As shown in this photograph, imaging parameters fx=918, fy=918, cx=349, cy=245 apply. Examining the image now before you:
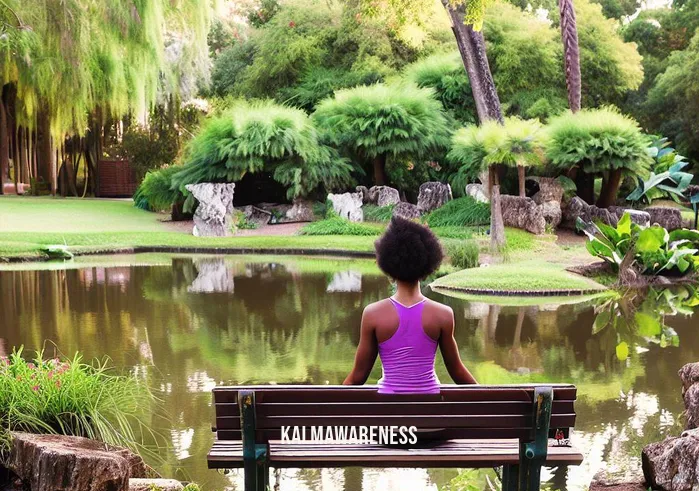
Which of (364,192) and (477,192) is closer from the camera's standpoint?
(477,192)

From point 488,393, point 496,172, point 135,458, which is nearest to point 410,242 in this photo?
point 488,393

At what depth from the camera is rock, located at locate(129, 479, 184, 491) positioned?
13.8 ft

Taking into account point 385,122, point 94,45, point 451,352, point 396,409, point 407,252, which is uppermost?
point 94,45

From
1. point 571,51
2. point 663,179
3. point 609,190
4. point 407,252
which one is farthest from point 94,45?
point 407,252

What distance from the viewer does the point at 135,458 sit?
14.9 ft

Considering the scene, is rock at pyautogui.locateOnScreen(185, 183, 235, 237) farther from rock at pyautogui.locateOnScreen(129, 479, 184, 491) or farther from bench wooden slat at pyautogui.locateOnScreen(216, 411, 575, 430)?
bench wooden slat at pyautogui.locateOnScreen(216, 411, 575, 430)

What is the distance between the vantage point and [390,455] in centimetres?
341

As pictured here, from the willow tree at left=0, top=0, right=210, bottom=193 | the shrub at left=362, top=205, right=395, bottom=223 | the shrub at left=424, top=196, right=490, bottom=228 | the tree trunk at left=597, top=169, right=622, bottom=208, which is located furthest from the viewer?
the shrub at left=362, top=205, right=395, bottom=223

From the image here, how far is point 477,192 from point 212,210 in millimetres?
6839

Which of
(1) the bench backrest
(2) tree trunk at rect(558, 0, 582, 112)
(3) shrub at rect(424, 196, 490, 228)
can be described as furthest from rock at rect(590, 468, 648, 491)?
(2) tree trunk at rect(558, 0, 582, 112)

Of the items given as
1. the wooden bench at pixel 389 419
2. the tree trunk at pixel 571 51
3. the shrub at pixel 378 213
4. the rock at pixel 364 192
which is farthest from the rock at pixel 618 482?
the rock at pixel 364 192

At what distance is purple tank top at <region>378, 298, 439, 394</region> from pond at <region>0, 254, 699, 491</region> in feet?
5.01

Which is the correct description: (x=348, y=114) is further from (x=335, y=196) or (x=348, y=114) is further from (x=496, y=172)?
Result: (x=496, y=172)

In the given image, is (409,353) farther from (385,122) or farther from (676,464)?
(385,122)
